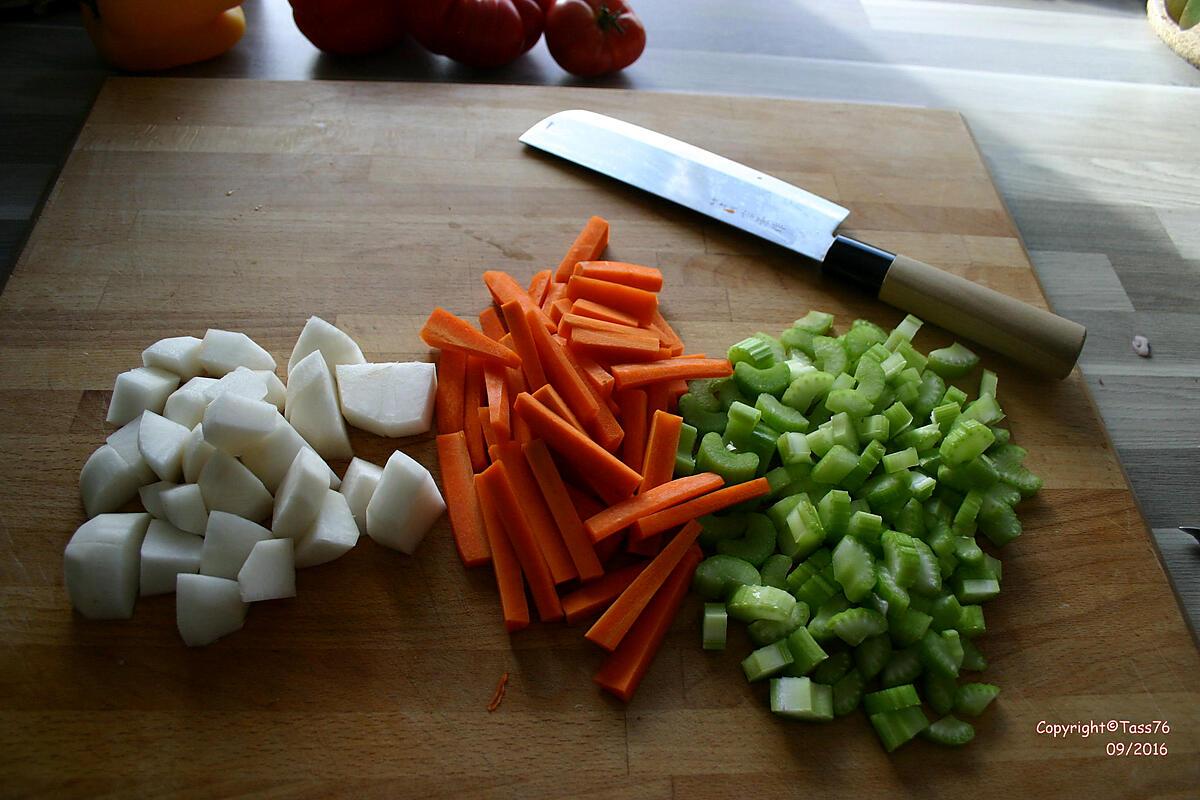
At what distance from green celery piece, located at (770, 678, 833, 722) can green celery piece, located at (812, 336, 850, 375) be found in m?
0.78

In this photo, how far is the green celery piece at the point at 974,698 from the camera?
169cm

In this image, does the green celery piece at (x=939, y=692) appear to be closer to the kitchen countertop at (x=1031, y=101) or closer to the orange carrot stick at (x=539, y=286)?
the kitchen countertop at (x=1031, y=101)

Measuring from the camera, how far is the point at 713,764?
162 cm

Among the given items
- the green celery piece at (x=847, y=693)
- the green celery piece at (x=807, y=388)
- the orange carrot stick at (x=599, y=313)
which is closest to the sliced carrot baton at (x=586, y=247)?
the orange carrot stick at (x=599, y=313)

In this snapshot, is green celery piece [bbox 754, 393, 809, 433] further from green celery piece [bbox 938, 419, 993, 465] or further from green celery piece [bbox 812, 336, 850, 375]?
green celery piece [bbox 938, 419, 993, 465]

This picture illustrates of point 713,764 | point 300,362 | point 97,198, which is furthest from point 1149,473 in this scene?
point 97,198

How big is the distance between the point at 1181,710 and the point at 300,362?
6.72 ft

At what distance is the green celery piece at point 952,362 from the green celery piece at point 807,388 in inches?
15.0

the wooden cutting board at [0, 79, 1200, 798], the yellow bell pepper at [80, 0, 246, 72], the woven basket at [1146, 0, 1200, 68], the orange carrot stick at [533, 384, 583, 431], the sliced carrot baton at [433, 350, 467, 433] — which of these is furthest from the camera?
the woven basket at [1146, 0, 1200, 68]

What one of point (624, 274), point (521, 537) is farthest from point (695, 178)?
point (521, 537)

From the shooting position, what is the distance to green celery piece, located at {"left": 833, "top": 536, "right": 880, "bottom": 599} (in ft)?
5.59

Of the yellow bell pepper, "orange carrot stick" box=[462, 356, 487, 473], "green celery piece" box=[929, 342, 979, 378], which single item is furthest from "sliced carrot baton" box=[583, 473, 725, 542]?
the yellow bell pepper

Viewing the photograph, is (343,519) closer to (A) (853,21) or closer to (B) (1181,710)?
(B) (1181,710)

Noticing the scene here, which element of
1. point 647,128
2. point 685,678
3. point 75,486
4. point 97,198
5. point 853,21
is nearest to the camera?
point 685,678
